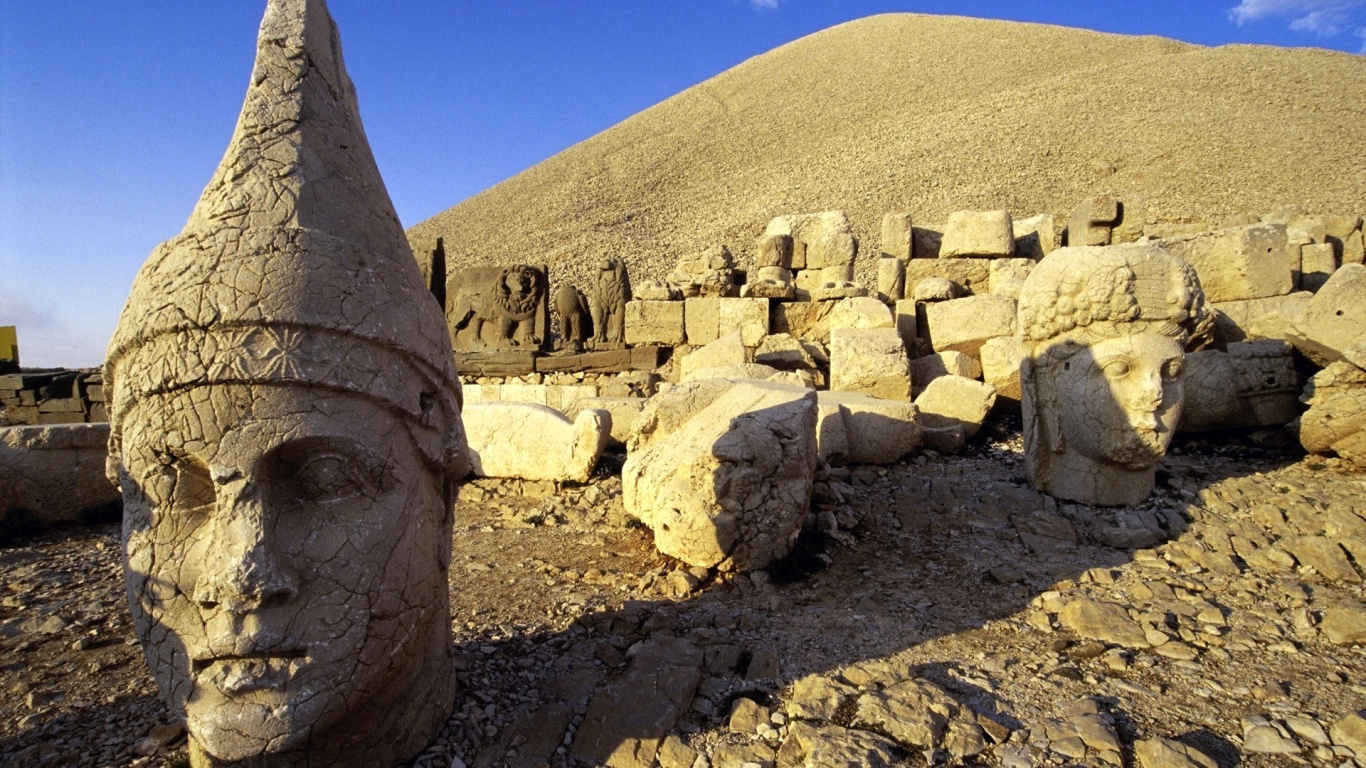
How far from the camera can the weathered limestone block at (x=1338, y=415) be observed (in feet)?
16.8

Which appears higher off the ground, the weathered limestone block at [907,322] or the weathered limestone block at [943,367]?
the weathered limestone block at [907,322]

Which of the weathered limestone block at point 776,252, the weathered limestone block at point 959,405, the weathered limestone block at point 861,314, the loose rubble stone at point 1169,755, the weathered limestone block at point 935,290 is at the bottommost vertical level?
the loose rubble stone at point 1169,755

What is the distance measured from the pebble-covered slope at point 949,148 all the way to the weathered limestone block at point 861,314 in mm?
9623

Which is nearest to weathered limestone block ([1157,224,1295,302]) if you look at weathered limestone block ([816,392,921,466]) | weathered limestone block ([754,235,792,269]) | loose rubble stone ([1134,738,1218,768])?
weathered limestone block ([816,392,921,466])

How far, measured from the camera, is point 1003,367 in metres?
7.59

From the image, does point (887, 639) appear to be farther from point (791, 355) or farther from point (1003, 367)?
point (791, 355)

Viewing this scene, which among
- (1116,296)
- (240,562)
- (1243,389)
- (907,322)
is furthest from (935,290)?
(240,562)

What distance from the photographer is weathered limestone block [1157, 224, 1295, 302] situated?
7863mm

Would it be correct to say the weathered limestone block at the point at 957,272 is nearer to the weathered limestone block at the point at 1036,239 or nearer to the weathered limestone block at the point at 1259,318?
the weathered limestone block at the point at 1036,239

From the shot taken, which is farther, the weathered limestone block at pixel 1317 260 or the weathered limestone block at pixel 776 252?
the weathered limestone block at pixel 776 252

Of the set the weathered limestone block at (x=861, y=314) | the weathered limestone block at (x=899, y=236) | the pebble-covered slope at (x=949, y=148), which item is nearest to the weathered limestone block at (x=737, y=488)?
the weathered limestone block at (x=861, y=314)

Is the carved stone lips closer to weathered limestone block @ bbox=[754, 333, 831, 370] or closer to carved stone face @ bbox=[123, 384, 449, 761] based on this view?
carved stone face @ bbox=[123, 384, 449, 761]

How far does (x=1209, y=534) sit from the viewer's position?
4.32m

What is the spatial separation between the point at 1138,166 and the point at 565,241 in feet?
57.3
